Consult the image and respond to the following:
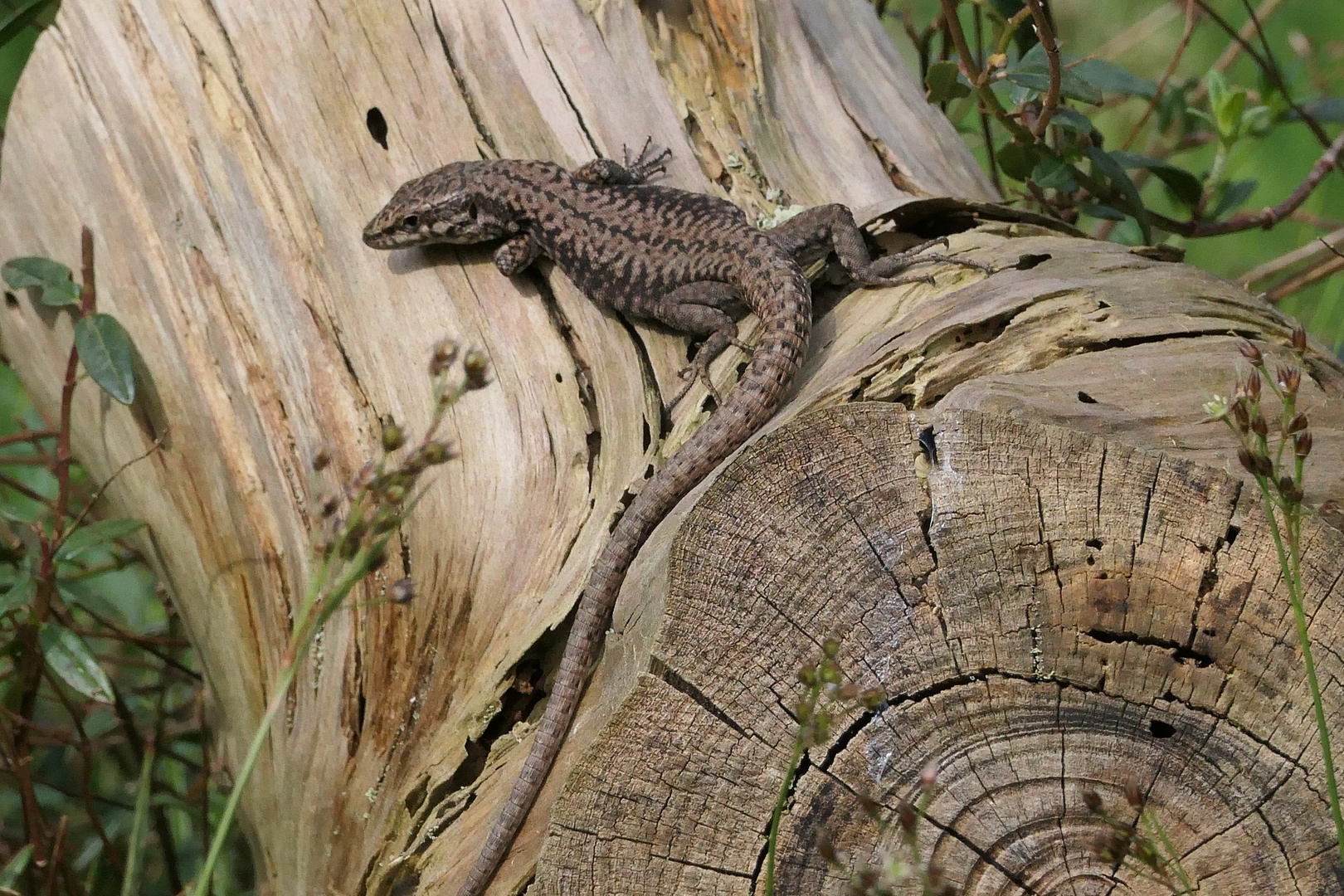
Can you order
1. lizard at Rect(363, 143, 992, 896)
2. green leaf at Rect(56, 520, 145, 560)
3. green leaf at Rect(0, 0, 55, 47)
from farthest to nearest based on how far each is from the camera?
green leaf at Rect(0, 0, 55, 47) → green leaf at Rect(56, 520, 145, 560) → lizard at Rect(363, 143, 992, 896)

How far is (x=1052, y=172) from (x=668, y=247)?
1.21 m

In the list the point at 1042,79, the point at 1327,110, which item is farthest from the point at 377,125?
the point at 1327,110

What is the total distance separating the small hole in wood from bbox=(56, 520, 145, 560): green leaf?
4.50 feet

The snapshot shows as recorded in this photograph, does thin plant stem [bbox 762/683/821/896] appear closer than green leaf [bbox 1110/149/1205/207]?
Yes

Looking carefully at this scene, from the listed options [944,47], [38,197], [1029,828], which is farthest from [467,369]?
[944,47]

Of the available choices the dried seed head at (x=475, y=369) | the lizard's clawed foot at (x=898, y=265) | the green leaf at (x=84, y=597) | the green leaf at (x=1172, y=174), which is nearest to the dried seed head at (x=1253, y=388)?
the dried seed head at (x=475, y=369)

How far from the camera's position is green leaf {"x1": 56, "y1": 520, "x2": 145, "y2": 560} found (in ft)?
10.5

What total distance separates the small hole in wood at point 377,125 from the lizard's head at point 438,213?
0.63 ft

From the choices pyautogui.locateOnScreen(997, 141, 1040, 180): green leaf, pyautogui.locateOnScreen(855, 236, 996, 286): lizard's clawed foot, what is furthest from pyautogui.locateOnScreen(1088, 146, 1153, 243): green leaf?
pyautogui.locateOnScreen(855, 236, 996, 286): lizard's clawed foot

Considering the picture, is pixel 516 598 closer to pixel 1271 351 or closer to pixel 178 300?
pixel 178 300

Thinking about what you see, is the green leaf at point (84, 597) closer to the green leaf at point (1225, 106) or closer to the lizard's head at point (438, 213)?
the lizard's head at point (438, 213)

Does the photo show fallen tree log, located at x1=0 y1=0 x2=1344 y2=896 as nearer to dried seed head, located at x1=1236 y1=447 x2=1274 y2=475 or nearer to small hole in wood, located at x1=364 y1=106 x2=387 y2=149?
small hole in wood, located at x1=364 y1=106 x2=387 y2=149

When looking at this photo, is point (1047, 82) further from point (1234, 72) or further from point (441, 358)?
point (1234, 72)

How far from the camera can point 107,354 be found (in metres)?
3.35
